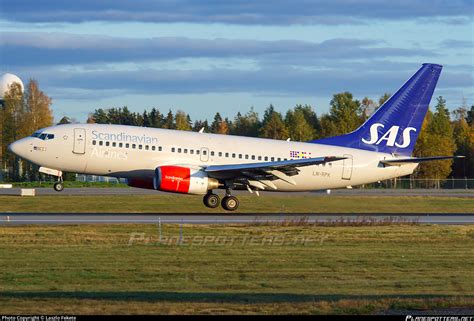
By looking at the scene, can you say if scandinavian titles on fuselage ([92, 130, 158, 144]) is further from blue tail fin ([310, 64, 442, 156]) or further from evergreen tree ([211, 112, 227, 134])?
evergreen tree ([211, 112, 227, 134])

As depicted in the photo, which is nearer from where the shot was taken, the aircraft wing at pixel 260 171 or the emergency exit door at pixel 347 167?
the aircraft wing at pixel 260 171

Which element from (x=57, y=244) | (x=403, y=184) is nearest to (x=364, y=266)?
(x=57, y=244)

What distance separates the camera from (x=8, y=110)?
340ft

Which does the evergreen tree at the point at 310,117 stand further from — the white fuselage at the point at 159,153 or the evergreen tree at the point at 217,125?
the white fuselage at the point at 159,153

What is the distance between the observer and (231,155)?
44.0 metres

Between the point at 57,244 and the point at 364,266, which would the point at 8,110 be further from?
the point at 364,266

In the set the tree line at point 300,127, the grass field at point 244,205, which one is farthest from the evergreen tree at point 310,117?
the grass field at point 244,205

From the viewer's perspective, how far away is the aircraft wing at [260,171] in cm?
4147

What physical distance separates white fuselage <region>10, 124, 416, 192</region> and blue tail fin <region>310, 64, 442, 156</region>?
108 cm

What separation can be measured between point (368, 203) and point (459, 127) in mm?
80469

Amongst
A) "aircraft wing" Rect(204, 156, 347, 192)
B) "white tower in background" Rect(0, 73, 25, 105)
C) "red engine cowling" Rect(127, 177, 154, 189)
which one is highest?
"white tower in background" Rect(0, 73, 25, 105)

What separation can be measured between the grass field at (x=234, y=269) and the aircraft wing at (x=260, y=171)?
7889mm

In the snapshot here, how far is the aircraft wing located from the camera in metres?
41.5

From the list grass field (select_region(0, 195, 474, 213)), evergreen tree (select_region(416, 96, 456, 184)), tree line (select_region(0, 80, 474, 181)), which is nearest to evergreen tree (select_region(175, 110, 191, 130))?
tree line (select_region(0, 80, 474, 181))
